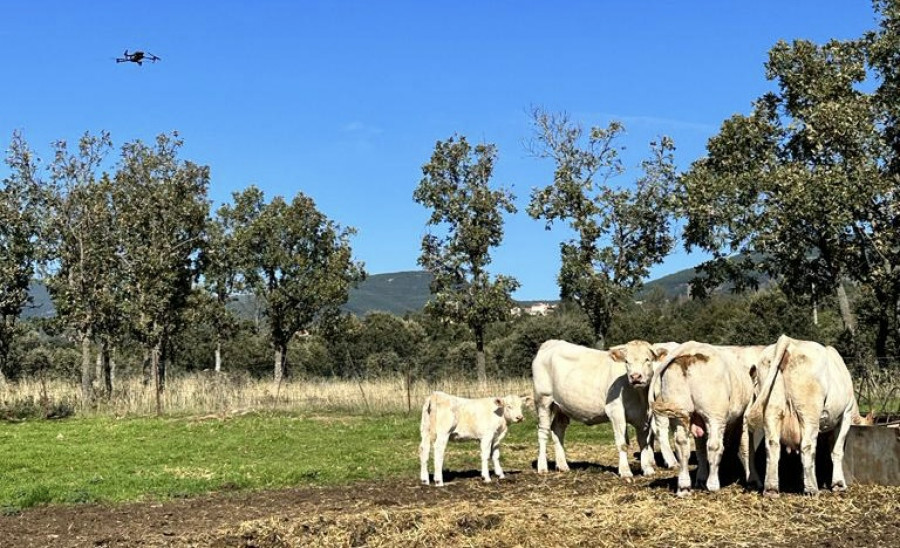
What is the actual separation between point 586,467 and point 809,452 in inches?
211

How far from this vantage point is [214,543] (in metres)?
9.73

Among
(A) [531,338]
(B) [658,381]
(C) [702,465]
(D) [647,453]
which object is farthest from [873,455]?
(A) [531,338]

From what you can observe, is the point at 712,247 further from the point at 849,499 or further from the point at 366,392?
the point at 849,499

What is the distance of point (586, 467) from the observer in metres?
15.9

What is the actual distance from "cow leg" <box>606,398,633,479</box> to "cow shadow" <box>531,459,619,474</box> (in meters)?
0.76

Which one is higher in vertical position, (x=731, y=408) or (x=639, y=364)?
(x=639, y=364)

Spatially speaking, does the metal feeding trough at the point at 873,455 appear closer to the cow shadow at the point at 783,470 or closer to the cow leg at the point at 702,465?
the cow shadow at the point at 783,470

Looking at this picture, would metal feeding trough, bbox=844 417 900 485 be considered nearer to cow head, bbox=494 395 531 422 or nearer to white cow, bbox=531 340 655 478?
white cow, bbox=531 340 655 478

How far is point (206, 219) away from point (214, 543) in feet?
123

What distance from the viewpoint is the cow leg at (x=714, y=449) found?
1166 centimetres

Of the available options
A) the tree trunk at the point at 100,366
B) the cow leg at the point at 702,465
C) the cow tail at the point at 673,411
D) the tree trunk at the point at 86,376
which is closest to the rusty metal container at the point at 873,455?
the cow leg at the point at 702,465

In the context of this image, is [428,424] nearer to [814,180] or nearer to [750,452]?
[750,452]

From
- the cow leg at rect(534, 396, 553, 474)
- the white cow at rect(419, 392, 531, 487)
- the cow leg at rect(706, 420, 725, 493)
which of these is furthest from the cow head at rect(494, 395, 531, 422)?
the cow leg at rect(706, 420, 725, 493)

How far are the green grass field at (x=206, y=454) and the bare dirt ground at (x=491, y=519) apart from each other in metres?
1.37
